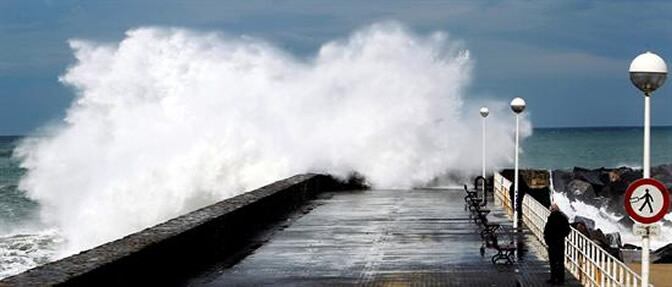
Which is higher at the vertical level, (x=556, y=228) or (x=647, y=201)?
(x=647, y=201)

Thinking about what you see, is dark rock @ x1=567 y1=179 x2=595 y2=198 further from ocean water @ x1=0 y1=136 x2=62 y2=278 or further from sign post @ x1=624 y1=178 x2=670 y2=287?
sign post @ x1=624 y1=178 x2=670 y2=287

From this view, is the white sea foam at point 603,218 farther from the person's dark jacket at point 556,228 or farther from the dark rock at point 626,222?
the person's dark jacket at point 556,228

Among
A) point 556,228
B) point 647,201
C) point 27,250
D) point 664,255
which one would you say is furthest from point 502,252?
point 27,250

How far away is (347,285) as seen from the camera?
1296 cm

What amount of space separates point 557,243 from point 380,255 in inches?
141

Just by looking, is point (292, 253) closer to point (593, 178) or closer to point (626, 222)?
point (626, 222)

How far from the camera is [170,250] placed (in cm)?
1309

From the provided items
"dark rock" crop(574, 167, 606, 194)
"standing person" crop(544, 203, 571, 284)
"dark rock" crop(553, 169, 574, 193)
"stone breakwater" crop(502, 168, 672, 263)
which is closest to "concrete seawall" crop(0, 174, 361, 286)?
"standing person" crop(544, 203, 571, 284)

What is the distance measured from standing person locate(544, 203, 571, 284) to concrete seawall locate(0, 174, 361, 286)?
4330 mm

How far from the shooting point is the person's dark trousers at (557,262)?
42.1 feet

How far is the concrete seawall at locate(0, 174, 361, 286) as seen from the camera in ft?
33.6

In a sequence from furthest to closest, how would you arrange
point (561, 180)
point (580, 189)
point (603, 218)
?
1. point (561, 180)
2. point (580, 189)
3. point (603, 218)

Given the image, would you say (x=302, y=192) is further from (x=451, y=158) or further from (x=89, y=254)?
(x=89, y=254)

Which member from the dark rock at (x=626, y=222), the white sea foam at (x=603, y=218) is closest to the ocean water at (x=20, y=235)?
the white sea foam at (x=603, y=218)
